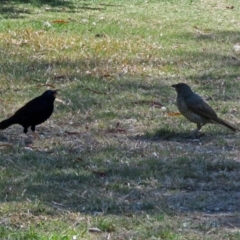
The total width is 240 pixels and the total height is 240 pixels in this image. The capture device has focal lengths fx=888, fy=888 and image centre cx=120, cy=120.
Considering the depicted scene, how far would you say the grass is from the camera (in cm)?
691

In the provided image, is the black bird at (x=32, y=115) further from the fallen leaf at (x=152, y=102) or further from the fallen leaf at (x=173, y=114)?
the fallen leaf at (x=152, y=102)

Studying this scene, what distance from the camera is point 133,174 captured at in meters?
8.27

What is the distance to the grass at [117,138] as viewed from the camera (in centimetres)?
691

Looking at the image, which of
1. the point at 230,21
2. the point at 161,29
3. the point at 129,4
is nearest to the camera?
the point at 161,29

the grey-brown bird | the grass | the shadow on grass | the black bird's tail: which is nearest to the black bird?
the black bird's tail

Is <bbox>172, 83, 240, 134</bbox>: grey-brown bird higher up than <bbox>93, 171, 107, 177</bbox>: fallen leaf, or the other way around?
<bbox>172, 83, 240, 134</bbox>: grey-brown bird

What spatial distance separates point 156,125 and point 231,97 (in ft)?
6.64

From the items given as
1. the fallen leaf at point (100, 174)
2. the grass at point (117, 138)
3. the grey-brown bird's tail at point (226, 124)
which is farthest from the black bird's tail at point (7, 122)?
the grey-brown bird's tail at point (226, 124)

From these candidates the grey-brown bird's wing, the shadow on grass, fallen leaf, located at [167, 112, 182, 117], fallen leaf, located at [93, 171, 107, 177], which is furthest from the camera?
the shadow on grass

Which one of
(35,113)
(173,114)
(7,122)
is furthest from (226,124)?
(7,122)

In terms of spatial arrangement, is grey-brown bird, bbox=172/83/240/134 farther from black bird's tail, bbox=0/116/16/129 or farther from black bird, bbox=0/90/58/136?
black bird's tail, bbox=0/116/16/129

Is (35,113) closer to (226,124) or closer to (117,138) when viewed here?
(117,138)

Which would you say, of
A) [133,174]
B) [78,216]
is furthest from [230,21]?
[78,216]

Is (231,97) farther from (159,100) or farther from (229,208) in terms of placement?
(229,208)
